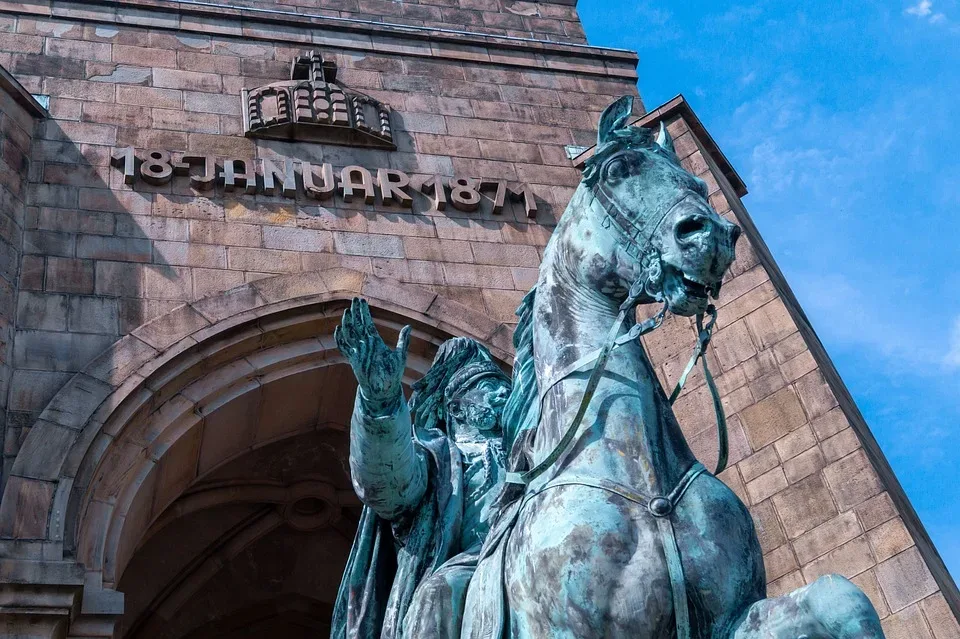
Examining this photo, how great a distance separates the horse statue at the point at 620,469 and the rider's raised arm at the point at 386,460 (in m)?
0.34

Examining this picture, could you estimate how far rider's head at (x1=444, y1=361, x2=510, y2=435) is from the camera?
4566mm

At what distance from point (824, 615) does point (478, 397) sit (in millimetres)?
2061

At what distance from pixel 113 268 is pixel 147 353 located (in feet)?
2.80

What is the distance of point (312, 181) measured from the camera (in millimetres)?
10203

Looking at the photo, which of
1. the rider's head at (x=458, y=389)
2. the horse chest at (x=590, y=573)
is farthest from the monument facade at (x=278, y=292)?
the horse chest at (x=590, y=573)

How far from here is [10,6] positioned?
1088cm

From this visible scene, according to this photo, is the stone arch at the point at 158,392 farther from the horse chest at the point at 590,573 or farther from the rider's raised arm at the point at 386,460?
the horse chest at the point at 590,573

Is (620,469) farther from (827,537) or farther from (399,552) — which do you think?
(827,537)

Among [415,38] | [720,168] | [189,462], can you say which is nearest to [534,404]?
[189,462]

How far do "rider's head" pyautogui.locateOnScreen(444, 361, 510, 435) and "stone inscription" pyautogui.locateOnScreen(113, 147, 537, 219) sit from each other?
566cm

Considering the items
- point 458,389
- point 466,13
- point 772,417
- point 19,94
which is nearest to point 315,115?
point 19,94

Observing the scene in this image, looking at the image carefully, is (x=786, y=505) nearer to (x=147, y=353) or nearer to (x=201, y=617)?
(x=147, y=353)

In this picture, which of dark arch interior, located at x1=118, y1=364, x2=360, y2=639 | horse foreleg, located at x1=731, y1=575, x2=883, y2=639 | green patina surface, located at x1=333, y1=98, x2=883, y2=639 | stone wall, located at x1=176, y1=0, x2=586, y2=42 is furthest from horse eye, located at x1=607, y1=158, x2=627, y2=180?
stone wall, located at x1=176, y1=0, x2=586, y2=42

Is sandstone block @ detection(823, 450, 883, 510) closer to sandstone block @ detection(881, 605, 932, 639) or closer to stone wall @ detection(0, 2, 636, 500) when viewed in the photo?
sandstone block @ detection(881, 605, 932, 639)
